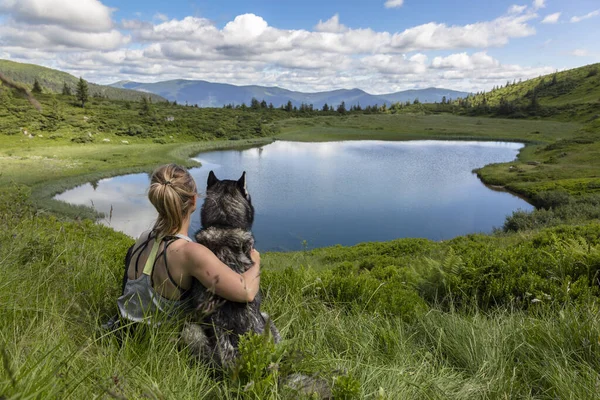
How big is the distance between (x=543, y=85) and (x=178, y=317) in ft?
606

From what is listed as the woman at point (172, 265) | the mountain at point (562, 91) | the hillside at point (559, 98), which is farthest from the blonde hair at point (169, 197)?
the mountain at point (562, 91)

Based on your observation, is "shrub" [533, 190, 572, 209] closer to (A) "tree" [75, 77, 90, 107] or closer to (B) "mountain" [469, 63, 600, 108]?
(A) "tree" [75, 77, 90, 107]

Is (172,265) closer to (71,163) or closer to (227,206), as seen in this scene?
(227,206)

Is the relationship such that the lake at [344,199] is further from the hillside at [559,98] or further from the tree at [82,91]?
the hillside at [559,98]

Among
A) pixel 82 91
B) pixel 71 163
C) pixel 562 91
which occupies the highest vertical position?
pixel 562 91

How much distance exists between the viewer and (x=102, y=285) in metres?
3.46

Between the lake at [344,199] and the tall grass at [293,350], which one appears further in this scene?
the lake at [344,199]

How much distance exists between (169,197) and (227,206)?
42cm

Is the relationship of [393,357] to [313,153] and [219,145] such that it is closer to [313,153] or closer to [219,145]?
[313,153]

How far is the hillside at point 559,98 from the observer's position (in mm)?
98494

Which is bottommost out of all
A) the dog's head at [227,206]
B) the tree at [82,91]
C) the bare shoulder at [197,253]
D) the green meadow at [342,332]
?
the green meadow at [342,332]

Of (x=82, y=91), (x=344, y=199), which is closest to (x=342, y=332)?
(x=344, y=199)

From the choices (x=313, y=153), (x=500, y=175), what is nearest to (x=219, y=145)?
(x=313, y=153)

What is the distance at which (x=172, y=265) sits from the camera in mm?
2498
